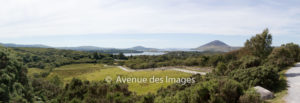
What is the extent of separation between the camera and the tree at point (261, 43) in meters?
16.0

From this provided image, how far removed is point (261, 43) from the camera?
16.3 m

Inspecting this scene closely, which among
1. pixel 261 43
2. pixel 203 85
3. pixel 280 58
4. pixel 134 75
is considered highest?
pixel 261 43

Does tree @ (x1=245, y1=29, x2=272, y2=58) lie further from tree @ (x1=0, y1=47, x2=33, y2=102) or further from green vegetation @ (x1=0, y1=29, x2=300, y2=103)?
tree @ (x1=0, y1=47, x2=33, y2=102)

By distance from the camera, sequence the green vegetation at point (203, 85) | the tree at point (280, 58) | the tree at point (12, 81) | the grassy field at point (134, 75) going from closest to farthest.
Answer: the green vegetation at point (203, 85) < the tree at point (12, 81) < the tree at point (280, 58) < the grassy field at point (134, 75)

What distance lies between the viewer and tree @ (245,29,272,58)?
1603cm

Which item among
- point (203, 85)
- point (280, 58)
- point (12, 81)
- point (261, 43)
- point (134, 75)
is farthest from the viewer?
point (134, 75)

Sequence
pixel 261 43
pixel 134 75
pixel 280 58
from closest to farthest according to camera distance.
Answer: pixel 261 43, pixel 280 58, pixel 134 75

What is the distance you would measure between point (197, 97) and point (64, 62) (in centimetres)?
9790

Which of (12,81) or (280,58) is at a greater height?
(280,58)

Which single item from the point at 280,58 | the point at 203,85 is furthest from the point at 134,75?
the point at 203,85

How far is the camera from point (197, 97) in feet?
22.0

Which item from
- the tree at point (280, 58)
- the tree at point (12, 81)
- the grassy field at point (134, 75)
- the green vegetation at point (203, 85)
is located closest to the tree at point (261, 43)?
the green vegetation at point (203, 85)

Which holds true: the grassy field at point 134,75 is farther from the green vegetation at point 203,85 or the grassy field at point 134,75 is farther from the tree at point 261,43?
the tree at point 261,43

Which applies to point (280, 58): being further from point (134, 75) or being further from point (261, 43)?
point (134, 75)
